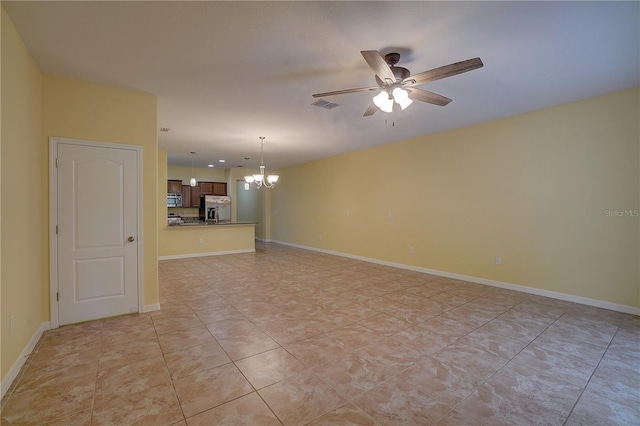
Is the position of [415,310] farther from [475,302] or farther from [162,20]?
[162,20]

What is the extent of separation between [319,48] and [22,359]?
3631 millimetres

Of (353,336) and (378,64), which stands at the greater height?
(378,64)

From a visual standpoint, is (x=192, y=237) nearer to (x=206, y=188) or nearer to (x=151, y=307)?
(x=206, y=188)

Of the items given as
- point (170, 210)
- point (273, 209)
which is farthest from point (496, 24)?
point (170, 210)

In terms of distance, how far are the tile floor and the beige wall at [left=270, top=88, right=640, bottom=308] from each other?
59 centimetres

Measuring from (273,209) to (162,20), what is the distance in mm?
8369

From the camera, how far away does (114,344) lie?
2701mm

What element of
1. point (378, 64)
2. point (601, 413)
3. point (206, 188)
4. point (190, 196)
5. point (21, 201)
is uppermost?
point (378, 64)

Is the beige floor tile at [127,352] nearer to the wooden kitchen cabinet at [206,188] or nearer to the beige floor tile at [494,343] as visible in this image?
the beige floor tile at [494,343]

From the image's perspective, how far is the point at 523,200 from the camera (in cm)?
431

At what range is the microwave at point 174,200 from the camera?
362 inches

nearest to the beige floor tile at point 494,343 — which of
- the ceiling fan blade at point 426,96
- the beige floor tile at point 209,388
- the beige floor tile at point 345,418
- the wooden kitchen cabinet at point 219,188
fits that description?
the beige floor tile at point 345,418

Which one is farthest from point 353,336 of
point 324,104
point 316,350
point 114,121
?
point 114,121

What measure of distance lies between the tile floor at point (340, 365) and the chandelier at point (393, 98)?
2.27 metres
